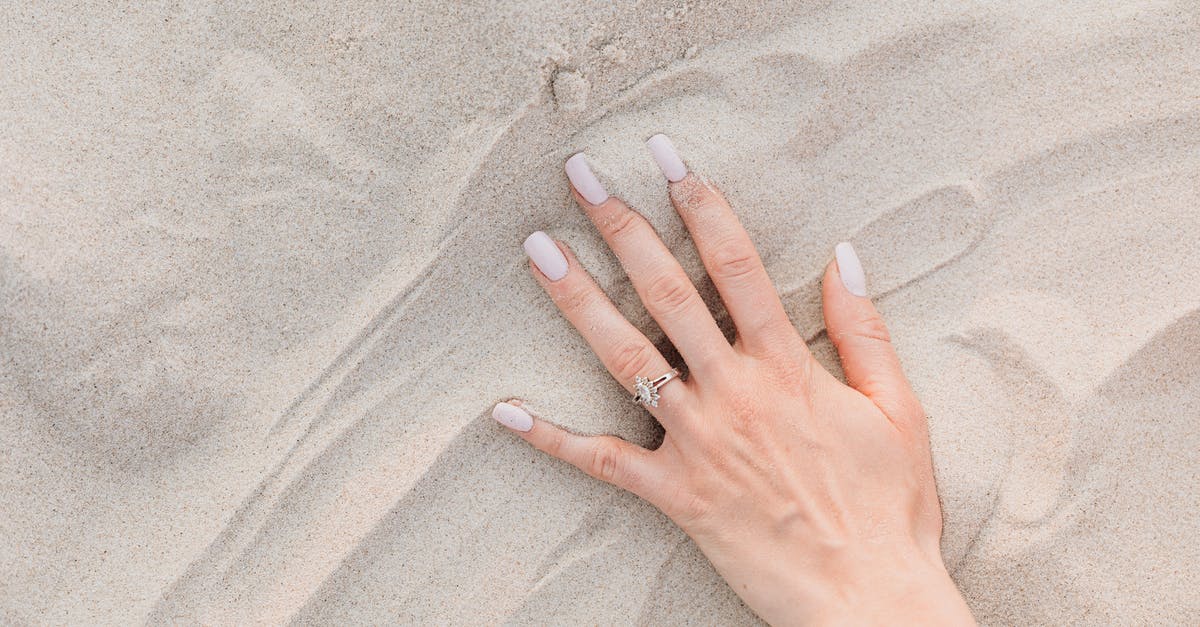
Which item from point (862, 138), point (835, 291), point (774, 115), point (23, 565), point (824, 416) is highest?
point (23, 565)

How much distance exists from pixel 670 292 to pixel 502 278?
1.15ft

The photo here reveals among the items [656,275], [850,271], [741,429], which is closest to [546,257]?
[656,275]

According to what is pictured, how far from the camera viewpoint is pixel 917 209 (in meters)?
1.82

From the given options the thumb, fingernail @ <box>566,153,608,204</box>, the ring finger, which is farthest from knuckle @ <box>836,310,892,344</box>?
fingernail @ <box>566,153,608,204</box>

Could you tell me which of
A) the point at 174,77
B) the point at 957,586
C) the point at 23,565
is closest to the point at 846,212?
the point at 957,586

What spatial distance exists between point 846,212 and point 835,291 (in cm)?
18

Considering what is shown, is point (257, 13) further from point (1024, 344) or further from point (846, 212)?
point (1024, 344)

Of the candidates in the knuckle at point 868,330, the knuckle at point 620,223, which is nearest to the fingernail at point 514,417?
the knuckle at point 620,223

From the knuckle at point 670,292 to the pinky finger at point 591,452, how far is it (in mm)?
298

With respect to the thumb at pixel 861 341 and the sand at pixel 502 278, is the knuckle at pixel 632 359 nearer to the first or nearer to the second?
the sand at pixel 502 278

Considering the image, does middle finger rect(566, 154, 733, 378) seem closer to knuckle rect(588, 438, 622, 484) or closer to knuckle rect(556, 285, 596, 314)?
knuckle rect(556, 285, 596, 314)

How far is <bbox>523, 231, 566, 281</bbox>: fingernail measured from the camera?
5.61 ft

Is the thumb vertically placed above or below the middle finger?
below

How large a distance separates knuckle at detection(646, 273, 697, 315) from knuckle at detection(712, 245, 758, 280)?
0.08 metres
